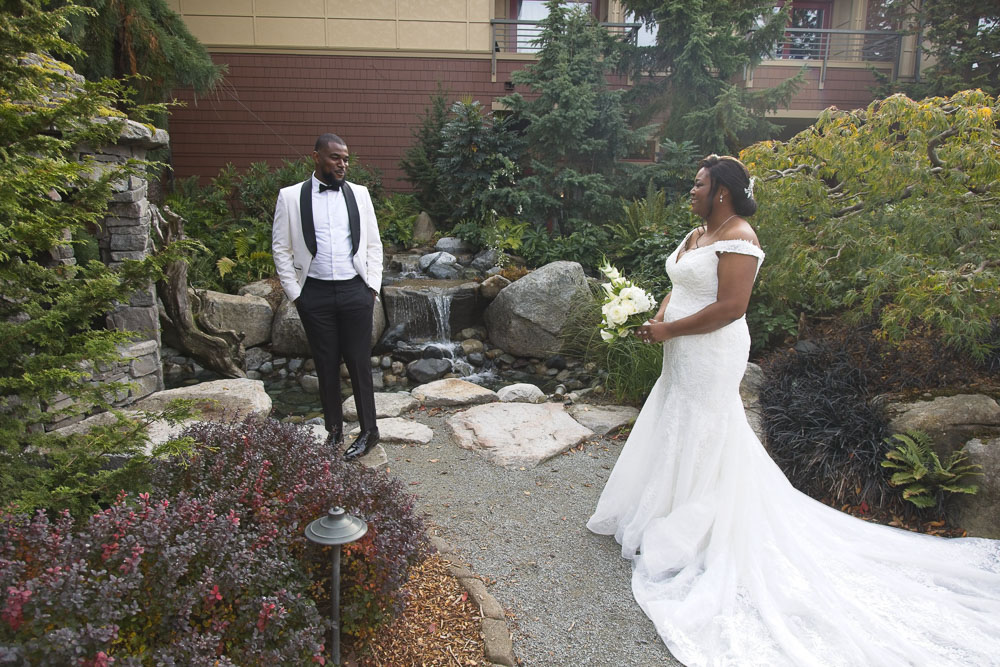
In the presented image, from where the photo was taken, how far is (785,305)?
6648 mm

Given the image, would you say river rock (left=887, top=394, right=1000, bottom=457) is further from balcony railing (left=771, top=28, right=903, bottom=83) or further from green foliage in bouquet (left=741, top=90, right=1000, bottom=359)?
balcony railing (left=771, top=28, right=903, bottom=83)

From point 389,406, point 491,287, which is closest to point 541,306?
point 491,287

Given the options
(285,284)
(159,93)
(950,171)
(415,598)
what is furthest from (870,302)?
(159,93)

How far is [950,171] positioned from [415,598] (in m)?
4.37

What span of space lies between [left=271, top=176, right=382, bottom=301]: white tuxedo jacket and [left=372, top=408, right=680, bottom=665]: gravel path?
4.93ft

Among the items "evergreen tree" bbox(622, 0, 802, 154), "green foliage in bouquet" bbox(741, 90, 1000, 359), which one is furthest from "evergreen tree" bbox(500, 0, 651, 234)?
"green foliage in bouquet" bbox(741, 90, 1000, 359)

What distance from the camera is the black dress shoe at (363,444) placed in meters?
4.46

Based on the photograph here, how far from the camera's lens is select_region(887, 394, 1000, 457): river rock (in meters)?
3.94

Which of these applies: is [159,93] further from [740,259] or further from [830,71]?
[830,71]

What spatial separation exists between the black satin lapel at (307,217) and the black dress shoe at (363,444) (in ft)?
4.46

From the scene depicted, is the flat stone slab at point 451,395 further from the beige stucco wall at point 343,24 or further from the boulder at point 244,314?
the beige stucco wall at point 343,24

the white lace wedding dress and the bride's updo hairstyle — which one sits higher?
the bride's updo hairstyle

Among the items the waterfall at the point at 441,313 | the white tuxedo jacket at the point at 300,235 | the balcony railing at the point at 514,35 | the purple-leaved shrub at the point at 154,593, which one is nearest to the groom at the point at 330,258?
the white tuxedo jacket at the point at 300,235

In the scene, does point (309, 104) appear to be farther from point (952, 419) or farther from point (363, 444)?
point (952, 419)
